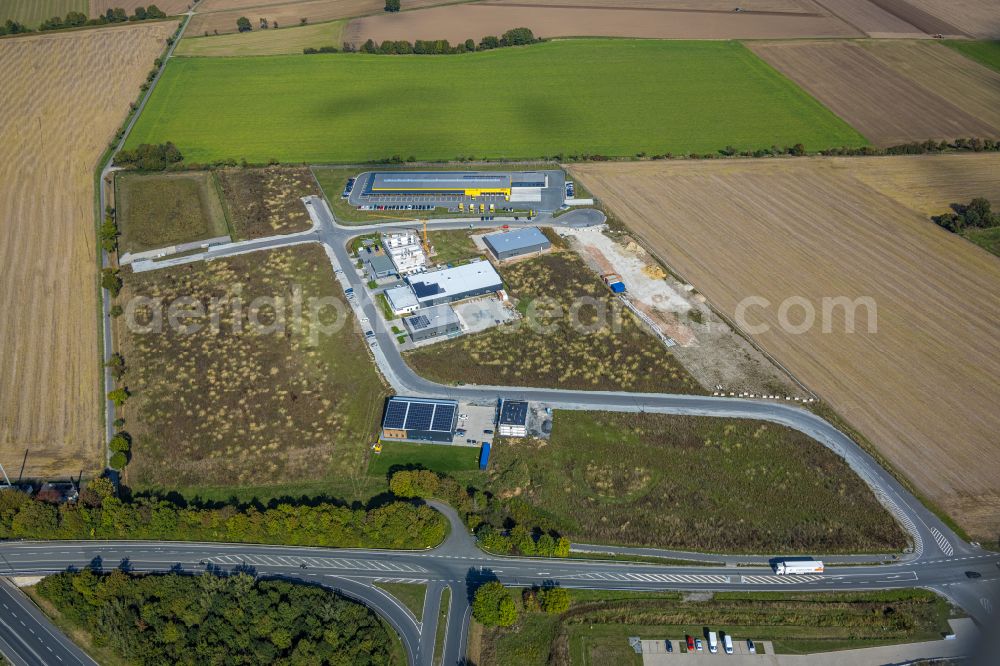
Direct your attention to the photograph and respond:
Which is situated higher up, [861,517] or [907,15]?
[907,15]

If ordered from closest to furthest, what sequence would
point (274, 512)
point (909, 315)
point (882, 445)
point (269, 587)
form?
point (269, 587) → point (274, 512) → point (882, 445) → point (909, 315)

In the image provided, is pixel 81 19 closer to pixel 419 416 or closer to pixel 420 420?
pixel 419 416

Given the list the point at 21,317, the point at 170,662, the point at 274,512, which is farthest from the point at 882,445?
the point at 21,317

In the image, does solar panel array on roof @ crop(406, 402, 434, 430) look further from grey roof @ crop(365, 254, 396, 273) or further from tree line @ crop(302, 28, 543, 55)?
tree line @ crop(302, 28, 543, 55)

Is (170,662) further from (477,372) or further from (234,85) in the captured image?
(234,85)

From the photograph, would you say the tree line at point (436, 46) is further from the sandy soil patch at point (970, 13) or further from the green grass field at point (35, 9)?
the sandy soil patch at point (970, 13)

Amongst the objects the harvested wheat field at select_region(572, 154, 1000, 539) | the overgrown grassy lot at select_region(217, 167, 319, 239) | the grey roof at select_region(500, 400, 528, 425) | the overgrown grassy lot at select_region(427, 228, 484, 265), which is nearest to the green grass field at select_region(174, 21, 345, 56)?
the overgrown grassy lot at select_region(217, 167, 319, 239)

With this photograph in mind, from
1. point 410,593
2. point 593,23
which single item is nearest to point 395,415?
point 410,593
